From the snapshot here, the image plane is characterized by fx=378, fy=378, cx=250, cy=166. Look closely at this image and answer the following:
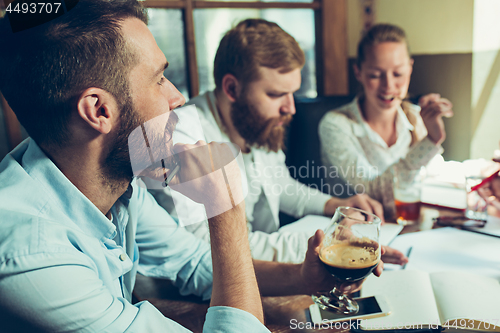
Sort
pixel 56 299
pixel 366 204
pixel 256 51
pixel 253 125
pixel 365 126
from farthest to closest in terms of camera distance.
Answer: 1. pixel 365 126
2. pixel 253 125
3. pixel 256 51
4. pixel 366 204
5. pixel 56 299

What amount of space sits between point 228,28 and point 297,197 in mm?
895

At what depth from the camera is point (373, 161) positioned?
5.20 ft

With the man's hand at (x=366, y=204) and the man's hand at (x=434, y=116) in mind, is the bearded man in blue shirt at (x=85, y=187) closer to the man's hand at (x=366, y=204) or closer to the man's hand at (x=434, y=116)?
the man's hand at (x=366, y=204)

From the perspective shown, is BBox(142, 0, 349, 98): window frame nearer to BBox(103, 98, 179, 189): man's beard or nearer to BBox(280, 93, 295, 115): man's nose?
BBox(280, 93, 295, 115): man's nose

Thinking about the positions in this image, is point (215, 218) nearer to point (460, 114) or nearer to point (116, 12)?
point (116, 12)

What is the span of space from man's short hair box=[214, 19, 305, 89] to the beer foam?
2.55 feet

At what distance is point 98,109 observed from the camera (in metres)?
0.55

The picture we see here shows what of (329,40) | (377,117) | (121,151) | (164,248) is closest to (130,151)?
(121,151)

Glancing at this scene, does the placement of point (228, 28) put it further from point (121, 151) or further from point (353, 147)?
point (121, 151)

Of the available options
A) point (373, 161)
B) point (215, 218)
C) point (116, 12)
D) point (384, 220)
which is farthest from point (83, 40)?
point (373, 161)

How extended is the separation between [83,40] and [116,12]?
0.08 metres

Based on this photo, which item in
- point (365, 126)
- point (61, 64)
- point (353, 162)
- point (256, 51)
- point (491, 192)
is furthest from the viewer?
point (365, 126)

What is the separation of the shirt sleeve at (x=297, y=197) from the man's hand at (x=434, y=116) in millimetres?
424

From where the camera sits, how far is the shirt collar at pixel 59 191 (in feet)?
1.74
